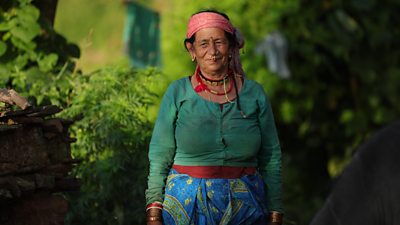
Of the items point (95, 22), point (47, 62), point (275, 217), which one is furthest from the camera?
point (95, 22)

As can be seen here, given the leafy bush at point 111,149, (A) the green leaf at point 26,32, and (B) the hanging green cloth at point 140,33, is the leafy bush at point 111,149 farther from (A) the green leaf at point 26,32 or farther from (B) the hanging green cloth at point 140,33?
(B) the hanging green cloth at point 140,33

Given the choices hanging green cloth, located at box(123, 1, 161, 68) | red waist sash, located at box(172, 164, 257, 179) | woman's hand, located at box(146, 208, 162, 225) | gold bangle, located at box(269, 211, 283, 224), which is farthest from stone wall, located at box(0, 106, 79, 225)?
hanging green cloth, located at box(123, 1, 161, 68)

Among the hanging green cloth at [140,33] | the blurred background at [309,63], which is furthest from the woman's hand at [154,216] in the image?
the hanging green cloth at [140,33]

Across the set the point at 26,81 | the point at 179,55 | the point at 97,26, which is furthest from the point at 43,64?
the point at 97,26

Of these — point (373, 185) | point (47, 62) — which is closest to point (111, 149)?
point (47, 62)

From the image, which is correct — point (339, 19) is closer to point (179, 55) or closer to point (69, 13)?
point (179, 55)

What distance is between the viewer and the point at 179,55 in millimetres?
13453

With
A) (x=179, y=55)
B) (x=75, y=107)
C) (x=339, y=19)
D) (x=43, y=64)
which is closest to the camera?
(x=75, y=107)

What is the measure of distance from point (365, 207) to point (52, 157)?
2.54 meters

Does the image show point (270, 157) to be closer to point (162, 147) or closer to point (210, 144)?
point (210, 144)

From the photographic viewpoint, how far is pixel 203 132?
5.01m

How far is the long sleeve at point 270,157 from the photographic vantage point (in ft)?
16.8

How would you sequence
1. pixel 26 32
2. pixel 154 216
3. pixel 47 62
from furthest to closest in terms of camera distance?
pixel 47 62 → pixel 26 32 → pixel 154 216

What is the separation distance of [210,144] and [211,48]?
461 millimetres
